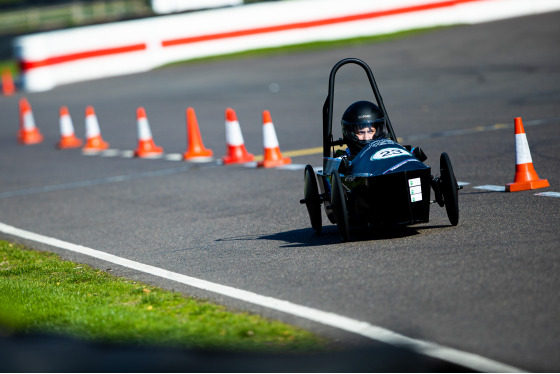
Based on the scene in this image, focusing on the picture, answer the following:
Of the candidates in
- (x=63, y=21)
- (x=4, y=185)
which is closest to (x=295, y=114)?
(x=4, y=185)

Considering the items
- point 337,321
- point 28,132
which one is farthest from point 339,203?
point 28,132

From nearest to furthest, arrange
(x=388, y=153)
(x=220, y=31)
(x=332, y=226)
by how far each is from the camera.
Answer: (x=388, y=153)
(x=332, y=226)
(x=220, y=31)

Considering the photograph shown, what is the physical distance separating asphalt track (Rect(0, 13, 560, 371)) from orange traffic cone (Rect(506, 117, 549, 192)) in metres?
0.17

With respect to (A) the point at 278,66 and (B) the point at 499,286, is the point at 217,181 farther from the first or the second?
(A) the point at 278,66

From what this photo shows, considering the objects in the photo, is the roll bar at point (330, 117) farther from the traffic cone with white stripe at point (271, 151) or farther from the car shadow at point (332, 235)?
the traffic cone with white stripe at point (271, 151)

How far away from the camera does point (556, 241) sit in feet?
23.3

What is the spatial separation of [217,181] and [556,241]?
22.7 ft

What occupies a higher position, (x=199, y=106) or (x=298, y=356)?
(x=199, y=106)

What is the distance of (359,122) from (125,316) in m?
3.08

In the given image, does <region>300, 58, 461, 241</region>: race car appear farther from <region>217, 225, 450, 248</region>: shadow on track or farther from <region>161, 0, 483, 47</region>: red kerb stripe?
<region>161, 0, 483, 47</region>: red kerb stripe

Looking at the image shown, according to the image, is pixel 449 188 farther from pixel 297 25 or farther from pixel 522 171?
pixel 297 25

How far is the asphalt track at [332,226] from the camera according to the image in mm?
5809

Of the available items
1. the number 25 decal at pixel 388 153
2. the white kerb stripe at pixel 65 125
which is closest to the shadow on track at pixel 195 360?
the number 25 decal at pixel 388 153

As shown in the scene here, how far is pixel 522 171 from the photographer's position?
984cm
